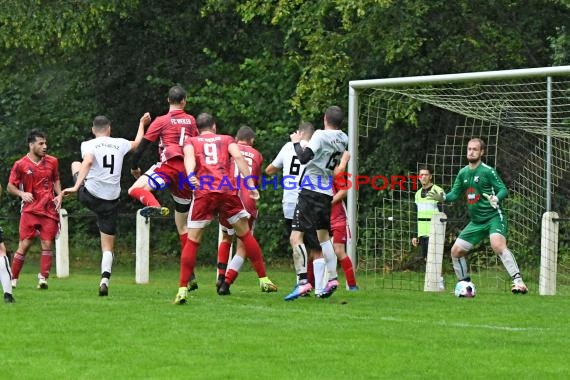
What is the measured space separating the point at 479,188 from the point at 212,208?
12.5 feet

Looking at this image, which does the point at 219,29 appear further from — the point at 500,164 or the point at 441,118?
the point at 500,164

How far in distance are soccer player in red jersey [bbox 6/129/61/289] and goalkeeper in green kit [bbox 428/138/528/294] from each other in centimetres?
507

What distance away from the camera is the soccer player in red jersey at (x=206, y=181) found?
1327 cm

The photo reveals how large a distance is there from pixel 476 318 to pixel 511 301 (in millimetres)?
2147

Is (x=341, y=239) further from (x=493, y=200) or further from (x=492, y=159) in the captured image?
(x=492, y=159)

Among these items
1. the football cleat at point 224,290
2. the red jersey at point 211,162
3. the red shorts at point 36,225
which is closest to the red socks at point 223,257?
the football cleat at point 224,290

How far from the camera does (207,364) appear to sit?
30.0 feet

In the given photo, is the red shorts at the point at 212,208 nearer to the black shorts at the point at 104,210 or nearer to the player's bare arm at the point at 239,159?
the player's bare arm at the point at 239,159

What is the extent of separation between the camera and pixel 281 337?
34.6 ft

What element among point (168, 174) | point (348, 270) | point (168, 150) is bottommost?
point (348, 270)

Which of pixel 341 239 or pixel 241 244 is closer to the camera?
pixel 241 244

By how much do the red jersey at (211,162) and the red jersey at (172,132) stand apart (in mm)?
1548

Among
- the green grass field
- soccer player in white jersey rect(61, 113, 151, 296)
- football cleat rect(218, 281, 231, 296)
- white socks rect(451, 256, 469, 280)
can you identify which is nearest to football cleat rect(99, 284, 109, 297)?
the green grass field

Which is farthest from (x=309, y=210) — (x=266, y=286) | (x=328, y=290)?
(x=266, y=286)
